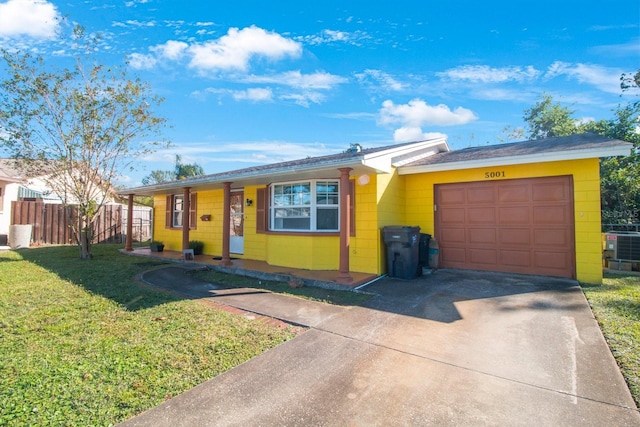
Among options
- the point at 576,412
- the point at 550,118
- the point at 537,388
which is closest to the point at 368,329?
the point at 537,388

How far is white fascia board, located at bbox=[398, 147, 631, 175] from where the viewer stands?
5882mm

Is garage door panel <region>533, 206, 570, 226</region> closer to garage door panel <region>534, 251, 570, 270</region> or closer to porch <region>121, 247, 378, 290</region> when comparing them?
garage door panel <region>534, 251, 570, 270</region>

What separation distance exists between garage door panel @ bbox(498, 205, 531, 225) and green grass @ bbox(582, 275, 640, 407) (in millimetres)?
1765

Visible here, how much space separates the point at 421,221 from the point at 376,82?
7025 mm

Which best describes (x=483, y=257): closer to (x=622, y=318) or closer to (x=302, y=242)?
(x=622, y=318)

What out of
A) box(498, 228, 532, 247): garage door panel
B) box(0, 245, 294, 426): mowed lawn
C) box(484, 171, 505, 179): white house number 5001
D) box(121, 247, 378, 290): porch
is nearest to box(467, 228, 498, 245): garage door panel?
box(498, 228, 532, 247): garage door panel

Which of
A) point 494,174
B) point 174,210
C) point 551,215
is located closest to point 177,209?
point 174,210

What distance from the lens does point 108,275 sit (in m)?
7.46

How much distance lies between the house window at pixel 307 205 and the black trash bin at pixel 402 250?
1.45 metres

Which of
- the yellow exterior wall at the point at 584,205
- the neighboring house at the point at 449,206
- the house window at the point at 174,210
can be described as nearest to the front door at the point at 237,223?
the neighboring house at the point at 449,206

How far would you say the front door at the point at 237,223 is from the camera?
34.0 ft

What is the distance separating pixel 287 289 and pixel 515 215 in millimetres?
5631

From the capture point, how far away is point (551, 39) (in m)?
9.05

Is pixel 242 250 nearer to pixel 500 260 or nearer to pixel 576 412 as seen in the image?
pixel 500 260
